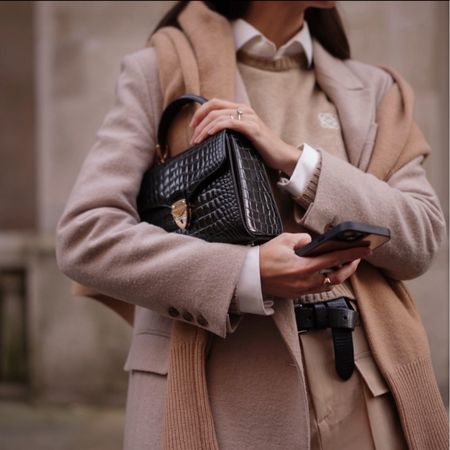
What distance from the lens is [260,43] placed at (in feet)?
6.27

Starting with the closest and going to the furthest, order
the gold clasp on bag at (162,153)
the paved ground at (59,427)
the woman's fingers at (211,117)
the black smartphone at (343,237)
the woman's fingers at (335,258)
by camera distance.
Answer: the black smartphone at (343,237) → the woman's fingers at (335,258) → the woman's fingers at (211,117) → the gold clasp on bag at (162,153) → the paved ground at (59,427)

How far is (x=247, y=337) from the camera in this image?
166 cm

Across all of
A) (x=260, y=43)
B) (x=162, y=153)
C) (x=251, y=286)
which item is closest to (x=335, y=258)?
(x=251, y=286)

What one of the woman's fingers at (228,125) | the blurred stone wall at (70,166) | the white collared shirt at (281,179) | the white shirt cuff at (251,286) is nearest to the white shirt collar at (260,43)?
the white collared shirt at (281,179)

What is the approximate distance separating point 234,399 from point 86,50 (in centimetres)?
357

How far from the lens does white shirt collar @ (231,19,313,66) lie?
75.2 inches

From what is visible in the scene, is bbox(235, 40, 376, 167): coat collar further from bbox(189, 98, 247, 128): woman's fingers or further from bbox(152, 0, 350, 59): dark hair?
bbox(189, 98, 247, 128): woman's fingers

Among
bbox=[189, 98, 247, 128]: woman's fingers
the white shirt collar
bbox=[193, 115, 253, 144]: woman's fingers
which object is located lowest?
bbox=[193, 115, 253, 144]: woman's fingers

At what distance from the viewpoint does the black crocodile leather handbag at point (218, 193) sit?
1490 mm

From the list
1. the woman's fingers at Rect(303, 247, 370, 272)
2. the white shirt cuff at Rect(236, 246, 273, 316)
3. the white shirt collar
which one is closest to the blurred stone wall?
the white shirt collar

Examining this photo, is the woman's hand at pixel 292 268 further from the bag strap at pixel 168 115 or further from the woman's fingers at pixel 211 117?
the bag strap at pixel 168 115

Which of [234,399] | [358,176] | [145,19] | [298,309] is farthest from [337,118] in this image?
[145,19]

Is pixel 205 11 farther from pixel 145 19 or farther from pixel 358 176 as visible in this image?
pixel 145 19

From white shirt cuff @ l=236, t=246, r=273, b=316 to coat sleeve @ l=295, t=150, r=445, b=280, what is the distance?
0.17m
